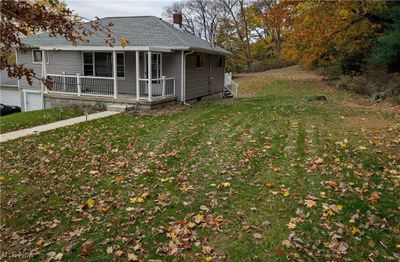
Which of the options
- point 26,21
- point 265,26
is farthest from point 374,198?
point 265,26

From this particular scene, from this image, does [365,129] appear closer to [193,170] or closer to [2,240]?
[193,170]

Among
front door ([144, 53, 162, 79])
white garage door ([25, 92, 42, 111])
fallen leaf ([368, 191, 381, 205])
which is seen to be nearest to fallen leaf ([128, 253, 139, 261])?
fallen leaf ([368, 191, 381, 205])

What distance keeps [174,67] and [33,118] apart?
23.2 ft

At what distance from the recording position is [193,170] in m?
7.44

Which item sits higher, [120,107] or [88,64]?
[88,64]

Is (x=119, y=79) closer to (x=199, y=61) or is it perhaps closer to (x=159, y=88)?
(x=159, y=88)

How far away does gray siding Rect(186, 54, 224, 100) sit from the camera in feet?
61.5

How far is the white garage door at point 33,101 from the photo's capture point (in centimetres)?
2030

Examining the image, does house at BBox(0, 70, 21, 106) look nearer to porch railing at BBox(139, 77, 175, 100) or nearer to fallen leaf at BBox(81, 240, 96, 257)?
porch railing at BBox(139, 77, 175, 100)

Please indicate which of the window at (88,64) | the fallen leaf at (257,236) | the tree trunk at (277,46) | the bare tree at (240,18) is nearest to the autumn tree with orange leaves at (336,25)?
the window at (88,64)

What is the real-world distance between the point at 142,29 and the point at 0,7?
1729 cm

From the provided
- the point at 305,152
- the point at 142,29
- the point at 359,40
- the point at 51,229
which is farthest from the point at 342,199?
the point at 359,40

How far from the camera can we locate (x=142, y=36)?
60.9 ft

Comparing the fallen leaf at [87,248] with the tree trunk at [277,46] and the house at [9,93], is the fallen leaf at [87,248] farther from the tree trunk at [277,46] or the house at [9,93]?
the tree trunk at [277,46]
